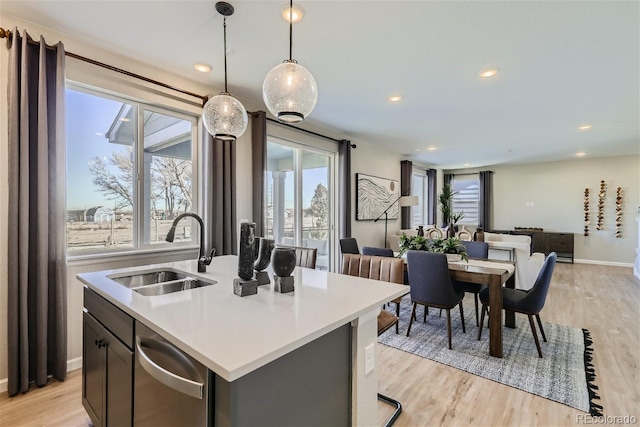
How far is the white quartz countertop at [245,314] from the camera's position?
34.2 inches

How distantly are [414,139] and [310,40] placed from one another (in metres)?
3.64

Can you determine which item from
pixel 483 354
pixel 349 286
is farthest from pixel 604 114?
pixel 349 286

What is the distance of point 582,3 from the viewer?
188 cm

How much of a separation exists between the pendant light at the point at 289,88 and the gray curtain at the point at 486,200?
845 centimetres

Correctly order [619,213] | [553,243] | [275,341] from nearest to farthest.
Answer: [275,341]
[619,213]
[553,243]

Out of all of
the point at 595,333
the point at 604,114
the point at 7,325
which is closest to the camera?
the point at 7,325

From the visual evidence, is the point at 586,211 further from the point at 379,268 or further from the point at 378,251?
the point at 379,268

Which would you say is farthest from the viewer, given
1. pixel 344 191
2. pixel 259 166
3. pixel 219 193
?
pixel 344 191

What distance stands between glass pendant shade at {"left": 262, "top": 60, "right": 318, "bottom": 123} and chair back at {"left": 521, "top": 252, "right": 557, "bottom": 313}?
2496 millimetres

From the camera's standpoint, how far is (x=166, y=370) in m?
1.06

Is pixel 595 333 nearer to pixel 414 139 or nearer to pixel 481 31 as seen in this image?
pixel 481 31

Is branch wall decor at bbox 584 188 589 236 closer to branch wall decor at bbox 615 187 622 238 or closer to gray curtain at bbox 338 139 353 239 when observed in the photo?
branch wall decor at bbox 615 187 622 238

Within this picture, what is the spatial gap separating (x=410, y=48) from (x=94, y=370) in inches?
121

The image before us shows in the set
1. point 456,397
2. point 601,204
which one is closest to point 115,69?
point 456,397
